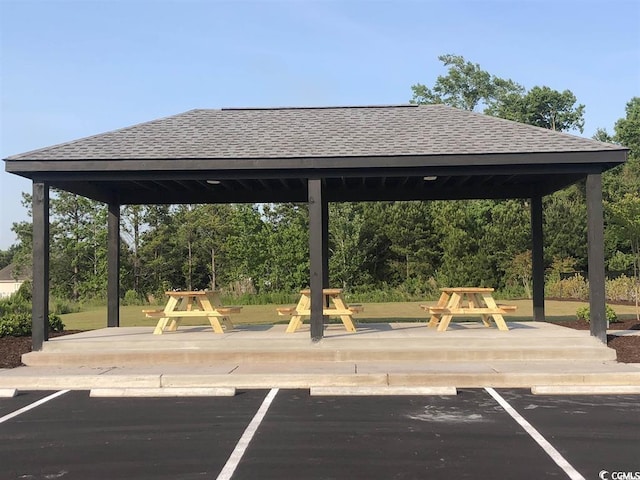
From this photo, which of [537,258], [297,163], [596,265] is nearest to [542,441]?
[596,265]

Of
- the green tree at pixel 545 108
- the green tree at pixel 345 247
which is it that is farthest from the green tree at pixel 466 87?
the green tree at pixel 345 247

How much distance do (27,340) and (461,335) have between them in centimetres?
849

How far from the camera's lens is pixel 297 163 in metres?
9.75

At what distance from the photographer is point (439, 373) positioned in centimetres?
792

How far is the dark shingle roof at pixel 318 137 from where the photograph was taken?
385 inches

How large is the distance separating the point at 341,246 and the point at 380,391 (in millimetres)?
22422

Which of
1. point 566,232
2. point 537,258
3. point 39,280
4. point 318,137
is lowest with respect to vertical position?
point 39,280

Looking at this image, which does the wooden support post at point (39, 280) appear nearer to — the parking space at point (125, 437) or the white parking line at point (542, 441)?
the parking space at point (125, 437)

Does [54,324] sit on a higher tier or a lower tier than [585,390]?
higher

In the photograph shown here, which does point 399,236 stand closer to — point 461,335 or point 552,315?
point 552,315

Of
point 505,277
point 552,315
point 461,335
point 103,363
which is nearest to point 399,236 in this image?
point 505,277

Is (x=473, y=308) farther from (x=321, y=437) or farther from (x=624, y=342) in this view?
(x=321, y=437)

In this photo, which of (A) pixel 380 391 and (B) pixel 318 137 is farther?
(B) pixel 318 137

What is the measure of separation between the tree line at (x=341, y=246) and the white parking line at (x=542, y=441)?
2131 centimetres
